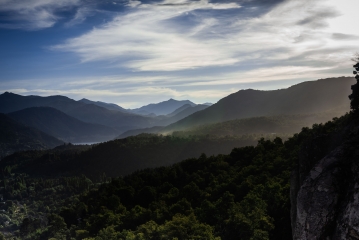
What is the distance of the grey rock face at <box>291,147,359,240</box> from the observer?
1512cm

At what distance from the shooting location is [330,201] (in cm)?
1672

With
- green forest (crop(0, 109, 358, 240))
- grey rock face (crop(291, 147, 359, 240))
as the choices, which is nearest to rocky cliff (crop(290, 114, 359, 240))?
grey rock face (crop(291, 147, 359, 240))

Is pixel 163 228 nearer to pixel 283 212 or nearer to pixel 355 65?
pixel 283 212

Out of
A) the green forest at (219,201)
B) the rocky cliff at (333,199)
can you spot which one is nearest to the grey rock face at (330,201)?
the rocky cliff at (333,199)

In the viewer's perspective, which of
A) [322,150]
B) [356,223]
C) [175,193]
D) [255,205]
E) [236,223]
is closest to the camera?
[356,223]

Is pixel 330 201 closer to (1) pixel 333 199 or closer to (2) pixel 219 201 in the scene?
(1) pixel 333 199

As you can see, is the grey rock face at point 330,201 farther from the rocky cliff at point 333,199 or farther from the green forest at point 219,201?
the green forest at point 219,201

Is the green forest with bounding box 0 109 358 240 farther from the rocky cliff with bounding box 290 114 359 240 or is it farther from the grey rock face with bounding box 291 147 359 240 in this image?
the grey rock face with bounding box 291 147 359 240

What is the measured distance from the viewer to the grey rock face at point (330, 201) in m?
15.1

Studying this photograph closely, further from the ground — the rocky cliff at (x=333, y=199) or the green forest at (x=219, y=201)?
the rocky cliff at (x=333, y=199)

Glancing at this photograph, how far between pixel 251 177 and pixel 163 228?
97.7 ft

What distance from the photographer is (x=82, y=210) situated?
105 meters

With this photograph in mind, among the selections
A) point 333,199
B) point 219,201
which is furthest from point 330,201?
point 219,201

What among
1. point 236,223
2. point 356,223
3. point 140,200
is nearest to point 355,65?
point 236,223
